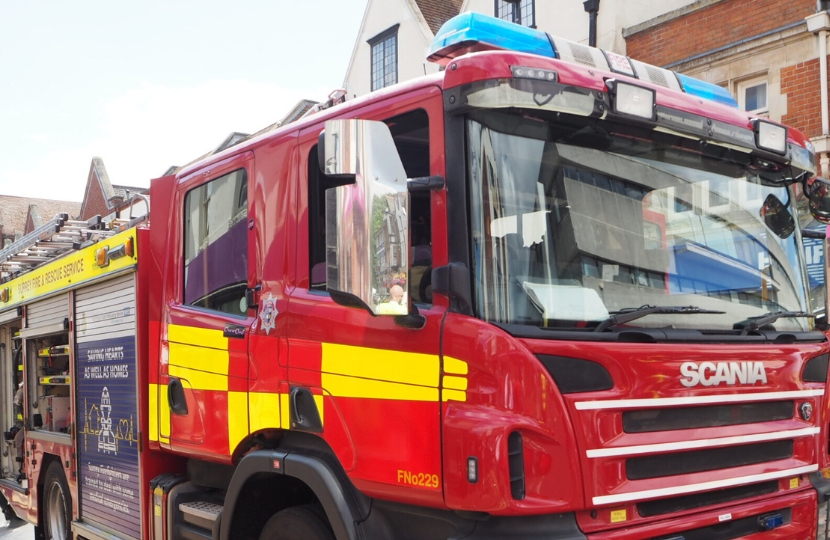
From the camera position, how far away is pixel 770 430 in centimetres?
373

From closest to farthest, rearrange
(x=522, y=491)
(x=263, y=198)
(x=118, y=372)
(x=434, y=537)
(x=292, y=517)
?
1. (x=522, y=491)
2. (x=434, y=537)
3. (x=292, y=517)
4. (x=263, y=198)
5. (x=118, y=372)

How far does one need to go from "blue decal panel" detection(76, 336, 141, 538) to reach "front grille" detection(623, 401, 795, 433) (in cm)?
331

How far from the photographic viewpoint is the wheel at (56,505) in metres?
6.91

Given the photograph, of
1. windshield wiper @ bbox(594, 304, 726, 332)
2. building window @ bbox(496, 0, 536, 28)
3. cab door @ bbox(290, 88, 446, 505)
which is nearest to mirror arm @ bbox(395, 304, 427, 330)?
cab door @ bbox(290, 88, 446, 505)

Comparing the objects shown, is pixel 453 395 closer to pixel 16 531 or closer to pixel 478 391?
pixel 478 391

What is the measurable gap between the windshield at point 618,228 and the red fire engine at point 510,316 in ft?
0.03

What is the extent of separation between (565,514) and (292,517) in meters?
1.42

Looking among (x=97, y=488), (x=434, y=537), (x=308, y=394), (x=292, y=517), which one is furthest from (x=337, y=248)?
(x=97, y=488)

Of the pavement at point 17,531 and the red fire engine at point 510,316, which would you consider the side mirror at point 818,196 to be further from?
the pavement at point 17,531

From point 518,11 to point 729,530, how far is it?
54.2 feet

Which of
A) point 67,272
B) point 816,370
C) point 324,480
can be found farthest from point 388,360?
point 67,272

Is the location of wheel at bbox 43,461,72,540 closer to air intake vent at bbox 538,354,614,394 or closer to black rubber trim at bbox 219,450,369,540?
black rubber trim at bbox 219,450,369,540

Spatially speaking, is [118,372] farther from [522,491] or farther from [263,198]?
[522,491]

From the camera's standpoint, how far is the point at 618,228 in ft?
11.7
